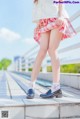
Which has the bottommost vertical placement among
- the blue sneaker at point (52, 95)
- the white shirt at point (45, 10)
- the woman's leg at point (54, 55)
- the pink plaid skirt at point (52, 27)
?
the blue sneaker at point (52, 95)

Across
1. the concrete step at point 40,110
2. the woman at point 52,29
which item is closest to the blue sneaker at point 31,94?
the woman at point 52,29

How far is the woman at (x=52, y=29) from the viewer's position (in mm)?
2359

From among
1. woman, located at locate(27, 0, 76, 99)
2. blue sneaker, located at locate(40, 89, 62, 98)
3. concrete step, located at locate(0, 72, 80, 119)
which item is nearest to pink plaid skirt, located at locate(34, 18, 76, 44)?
woman, located at locate(27, 0, 76, 99)

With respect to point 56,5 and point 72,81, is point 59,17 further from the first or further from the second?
point 72,81

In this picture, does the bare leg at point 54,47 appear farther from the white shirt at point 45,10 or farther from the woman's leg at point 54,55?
the white shirt at point 45,10

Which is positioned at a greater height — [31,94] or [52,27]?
[52,27]

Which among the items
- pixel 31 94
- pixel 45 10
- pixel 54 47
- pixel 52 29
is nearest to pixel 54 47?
pixel 54 47

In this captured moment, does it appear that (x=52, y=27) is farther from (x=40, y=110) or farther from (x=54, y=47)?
(x=40, y=110)

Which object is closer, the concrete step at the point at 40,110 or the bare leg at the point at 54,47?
the concrete step at the point at 40,110

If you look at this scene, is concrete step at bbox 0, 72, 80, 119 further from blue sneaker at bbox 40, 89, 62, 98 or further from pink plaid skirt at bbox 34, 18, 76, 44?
pink plaid skirt at bbox 34, 18, 76, 44

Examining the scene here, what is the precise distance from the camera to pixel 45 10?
2379 millimetres

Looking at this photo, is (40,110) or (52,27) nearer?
(40,110)

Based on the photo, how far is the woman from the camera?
7.74 feet

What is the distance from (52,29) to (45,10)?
0.16m
